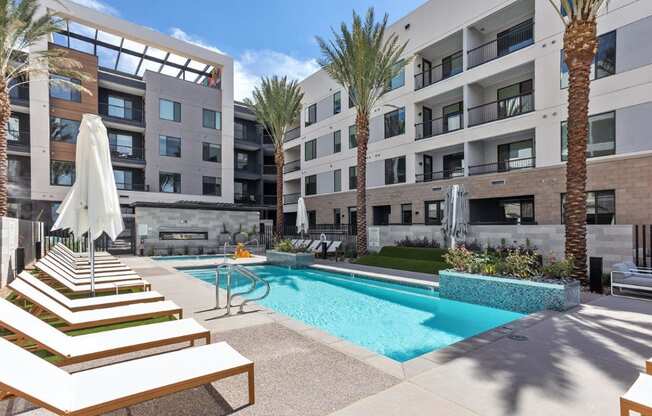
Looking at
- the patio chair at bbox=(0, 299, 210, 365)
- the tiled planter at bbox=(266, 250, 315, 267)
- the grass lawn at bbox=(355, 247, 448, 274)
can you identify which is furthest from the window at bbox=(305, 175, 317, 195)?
the patio chair at bbox=(0, 299, 210, 365)

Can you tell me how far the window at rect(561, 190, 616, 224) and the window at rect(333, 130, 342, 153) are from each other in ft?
56.5

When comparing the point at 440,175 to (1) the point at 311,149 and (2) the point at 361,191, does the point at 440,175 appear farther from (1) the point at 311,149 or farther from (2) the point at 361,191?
(1) the point at 311,149

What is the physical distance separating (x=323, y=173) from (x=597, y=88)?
1952 cm

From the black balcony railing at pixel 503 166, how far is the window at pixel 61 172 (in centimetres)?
2814

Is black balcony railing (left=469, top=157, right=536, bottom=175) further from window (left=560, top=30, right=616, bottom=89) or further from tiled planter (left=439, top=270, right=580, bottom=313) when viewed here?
tiled planter (left=439, top=270, right=580, bottom=313)

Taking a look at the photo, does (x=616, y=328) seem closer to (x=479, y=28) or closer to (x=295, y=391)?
(x=295, y=391)

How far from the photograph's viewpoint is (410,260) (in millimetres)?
14438

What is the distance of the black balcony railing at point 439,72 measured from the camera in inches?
851

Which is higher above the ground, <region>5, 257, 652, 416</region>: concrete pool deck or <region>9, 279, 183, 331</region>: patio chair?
<region>9, 279, 183, 331</region>: patio chair

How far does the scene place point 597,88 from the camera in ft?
48.4

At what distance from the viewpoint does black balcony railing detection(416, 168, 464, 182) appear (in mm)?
20906

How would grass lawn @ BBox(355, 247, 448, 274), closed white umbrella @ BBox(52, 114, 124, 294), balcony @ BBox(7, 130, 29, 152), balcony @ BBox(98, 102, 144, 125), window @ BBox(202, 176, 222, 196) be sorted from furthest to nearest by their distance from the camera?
window @ BBox(202, 176, 222, 196), balcony @ BBox(98, 102, 144, 125), balcony @ BBox(7, 130, 29, 152), grass lawn @ BBox(355, 247, 448, 274), closed white umbrella @ BBox(52, 114, 124, 294)

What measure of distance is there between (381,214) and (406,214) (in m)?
2.70

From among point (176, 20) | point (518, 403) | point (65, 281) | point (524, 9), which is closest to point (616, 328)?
point (518, 403)
